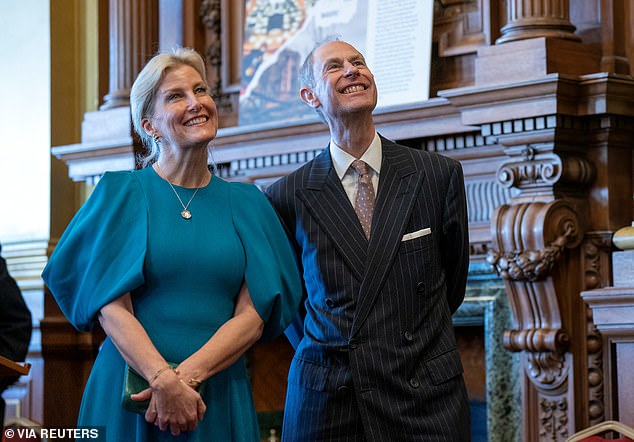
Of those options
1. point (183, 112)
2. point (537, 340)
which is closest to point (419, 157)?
point (183, 112)

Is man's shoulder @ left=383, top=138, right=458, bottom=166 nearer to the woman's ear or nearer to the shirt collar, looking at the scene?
the shirt collar

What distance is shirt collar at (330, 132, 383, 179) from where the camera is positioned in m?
3.20

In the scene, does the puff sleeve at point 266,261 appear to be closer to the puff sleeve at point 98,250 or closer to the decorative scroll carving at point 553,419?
the puff sleeve at point 98,250

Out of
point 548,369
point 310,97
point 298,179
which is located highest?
point 310,97

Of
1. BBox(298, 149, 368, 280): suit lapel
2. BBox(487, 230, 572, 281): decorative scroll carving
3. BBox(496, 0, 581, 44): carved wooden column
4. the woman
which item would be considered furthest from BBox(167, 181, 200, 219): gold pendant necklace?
BBox(496, 0, 581, 44): carved wooden column

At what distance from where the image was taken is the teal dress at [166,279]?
280 cm

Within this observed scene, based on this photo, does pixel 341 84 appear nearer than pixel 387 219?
No

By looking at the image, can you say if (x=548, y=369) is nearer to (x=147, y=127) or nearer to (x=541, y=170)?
(x=541, y=170)

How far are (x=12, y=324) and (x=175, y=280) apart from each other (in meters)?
1.93

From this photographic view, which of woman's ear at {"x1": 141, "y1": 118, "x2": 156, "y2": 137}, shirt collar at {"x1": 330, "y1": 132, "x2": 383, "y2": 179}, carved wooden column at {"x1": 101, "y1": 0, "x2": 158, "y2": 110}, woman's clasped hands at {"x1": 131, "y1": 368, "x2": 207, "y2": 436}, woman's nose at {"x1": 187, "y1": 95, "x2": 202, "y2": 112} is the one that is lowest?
woman's clasped hands at {"x1": 131, "y1": 368, "x2": 207, "y2": 436}

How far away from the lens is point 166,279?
111 inches

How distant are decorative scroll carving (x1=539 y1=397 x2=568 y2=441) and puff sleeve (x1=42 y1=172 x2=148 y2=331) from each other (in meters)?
2.12

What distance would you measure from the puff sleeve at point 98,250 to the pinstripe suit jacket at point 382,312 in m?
0.53

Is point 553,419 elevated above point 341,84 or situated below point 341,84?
below
